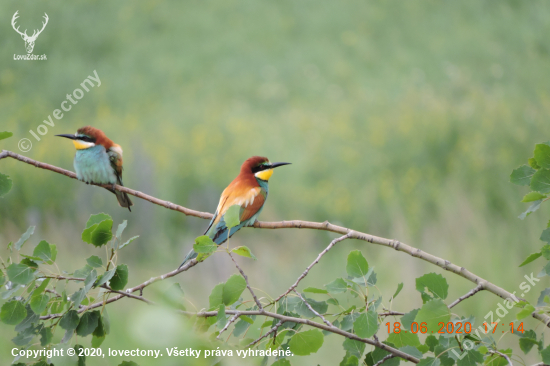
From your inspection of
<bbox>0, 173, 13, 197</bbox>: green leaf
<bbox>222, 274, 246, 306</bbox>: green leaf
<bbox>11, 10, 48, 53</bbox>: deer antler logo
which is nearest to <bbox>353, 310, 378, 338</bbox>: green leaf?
<bbox>222, 274, 246, 306</bbox>: green leaf

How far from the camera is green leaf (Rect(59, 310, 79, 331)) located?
375 millimetres

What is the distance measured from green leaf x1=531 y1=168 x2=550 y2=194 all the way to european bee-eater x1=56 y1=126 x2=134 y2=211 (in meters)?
0.75

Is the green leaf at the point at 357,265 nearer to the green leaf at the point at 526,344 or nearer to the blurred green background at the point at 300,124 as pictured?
the green leaf at the point at 526,344

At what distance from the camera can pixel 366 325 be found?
0.37 meters

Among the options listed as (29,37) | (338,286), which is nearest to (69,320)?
(338,286)

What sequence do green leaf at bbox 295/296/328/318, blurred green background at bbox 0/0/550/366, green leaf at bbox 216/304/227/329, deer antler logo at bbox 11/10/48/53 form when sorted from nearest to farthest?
green leaf at bbox 216/304/227/329 → green leaf at bbox 295/296/328/318 → blurred green background at bbox 0/0/550/366 → deer antler logo at bbox 11/10/48/53

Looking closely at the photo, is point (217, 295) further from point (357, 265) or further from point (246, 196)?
point (246, 196)

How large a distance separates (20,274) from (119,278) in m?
0.09

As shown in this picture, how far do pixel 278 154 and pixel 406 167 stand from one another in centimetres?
63

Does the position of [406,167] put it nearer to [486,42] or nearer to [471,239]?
[471,239]

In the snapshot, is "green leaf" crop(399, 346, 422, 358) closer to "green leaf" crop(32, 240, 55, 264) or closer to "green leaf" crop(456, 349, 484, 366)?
"green leaf" crop(456, 349, 484, 366)

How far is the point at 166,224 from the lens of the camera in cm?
181

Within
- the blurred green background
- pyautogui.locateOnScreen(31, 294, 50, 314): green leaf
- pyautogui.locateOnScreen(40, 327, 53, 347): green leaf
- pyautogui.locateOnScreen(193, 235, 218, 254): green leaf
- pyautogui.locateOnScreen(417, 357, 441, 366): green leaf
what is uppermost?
the blurred green background

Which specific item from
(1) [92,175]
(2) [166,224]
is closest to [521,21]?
(2) [166,224]
